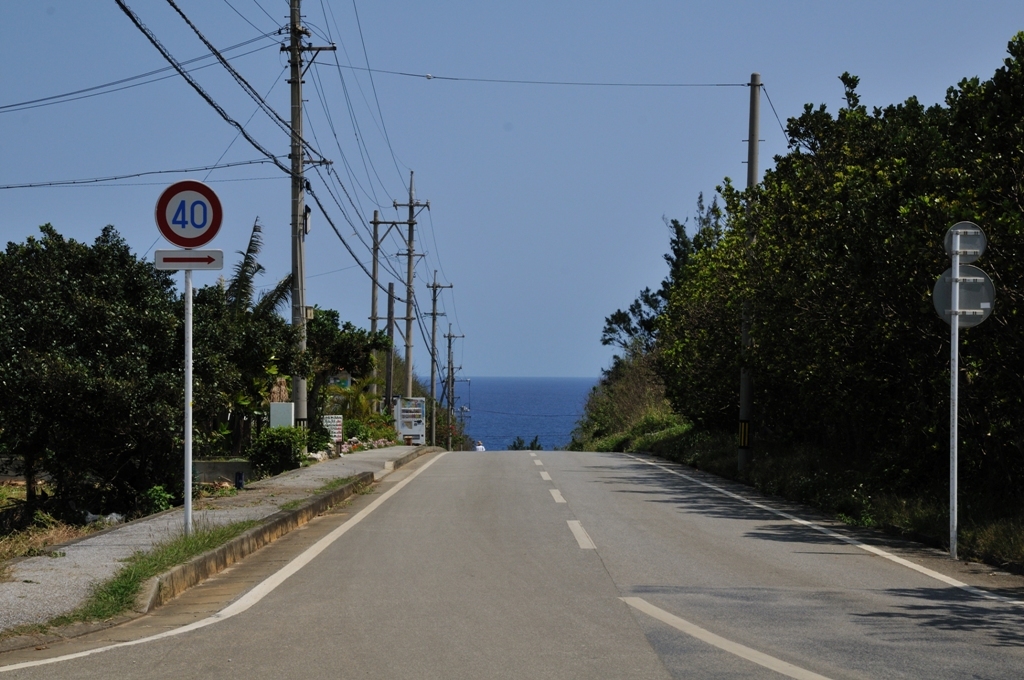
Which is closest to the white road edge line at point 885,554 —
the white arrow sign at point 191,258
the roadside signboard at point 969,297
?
the roadside signboard at point 969,297

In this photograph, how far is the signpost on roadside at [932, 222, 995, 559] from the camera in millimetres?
10633

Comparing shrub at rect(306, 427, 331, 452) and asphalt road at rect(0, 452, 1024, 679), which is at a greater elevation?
asphalt road at rect(0, 452, 1024, 679)

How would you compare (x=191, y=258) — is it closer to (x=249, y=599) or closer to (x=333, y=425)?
(x=249, y=599)

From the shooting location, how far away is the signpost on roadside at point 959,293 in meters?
10.6

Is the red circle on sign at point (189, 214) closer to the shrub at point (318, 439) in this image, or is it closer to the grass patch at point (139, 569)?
the grass patch at point (139, 569)

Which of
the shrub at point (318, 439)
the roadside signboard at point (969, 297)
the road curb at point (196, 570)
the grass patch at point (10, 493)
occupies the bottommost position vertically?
the grass patch at point (10, 493)

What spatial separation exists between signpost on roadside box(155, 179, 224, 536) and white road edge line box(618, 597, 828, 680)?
4.50 metres

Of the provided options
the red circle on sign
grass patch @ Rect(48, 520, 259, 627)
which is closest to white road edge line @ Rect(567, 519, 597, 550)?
grass patch @ Rect(48, 520, 259, 627)

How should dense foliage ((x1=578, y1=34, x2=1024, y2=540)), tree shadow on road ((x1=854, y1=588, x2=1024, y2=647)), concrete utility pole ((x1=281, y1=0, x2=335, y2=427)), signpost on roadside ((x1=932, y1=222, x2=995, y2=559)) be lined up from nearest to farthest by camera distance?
tree shadow on road ((x1=854, y1=588, x2=1024, y2=647)) < signpost on roadside ((x1=932, y1=222, x2=995, y2=559)) < dense foliage ((x1=578, y1=34, x2=1024, y2=540)) < concrete utility pole ((x1=281, y1=0, x2=335, y2=427))

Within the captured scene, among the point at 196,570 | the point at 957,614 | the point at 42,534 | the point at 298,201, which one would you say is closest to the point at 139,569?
the point at 196,570

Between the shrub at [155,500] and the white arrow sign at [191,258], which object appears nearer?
the white arrow sign at [191,258]

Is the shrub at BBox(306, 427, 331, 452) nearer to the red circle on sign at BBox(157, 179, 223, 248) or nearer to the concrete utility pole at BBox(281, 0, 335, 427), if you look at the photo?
the concrete utility pole at BBox(281, 0, 335, 427)

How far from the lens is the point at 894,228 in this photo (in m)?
14.8

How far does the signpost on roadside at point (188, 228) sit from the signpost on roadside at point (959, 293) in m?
7.33
